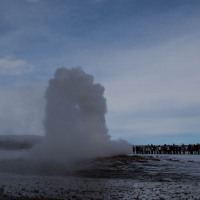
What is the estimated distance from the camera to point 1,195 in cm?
1497

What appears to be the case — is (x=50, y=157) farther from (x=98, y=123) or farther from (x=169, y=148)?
(x=169, y=148)

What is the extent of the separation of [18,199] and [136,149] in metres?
67.0

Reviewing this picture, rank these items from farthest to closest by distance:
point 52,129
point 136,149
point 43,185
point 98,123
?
point 136,149
point 98,123
point 52,129
point 43,185

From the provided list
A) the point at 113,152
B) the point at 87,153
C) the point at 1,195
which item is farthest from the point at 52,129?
the point at 1,195

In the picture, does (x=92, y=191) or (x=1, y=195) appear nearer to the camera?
(x=1, y=195)

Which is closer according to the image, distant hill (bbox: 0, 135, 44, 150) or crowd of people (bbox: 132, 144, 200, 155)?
crowd of people (bbox: 132, 144, 200, 155)

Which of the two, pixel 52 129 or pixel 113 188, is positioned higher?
pixel 52 129

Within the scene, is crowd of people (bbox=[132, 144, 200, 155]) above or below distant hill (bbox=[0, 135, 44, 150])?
below

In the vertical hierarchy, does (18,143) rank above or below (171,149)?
above

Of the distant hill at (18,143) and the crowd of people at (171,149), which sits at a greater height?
the distant hill at (18,143)

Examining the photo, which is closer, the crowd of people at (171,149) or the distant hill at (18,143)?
the crowd of people at (171,149)

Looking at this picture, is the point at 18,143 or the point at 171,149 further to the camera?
the point at 18,143

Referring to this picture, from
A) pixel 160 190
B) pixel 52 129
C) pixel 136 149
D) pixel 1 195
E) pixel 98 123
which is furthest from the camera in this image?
pixel 136 149

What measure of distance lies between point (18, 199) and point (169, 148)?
227ft
